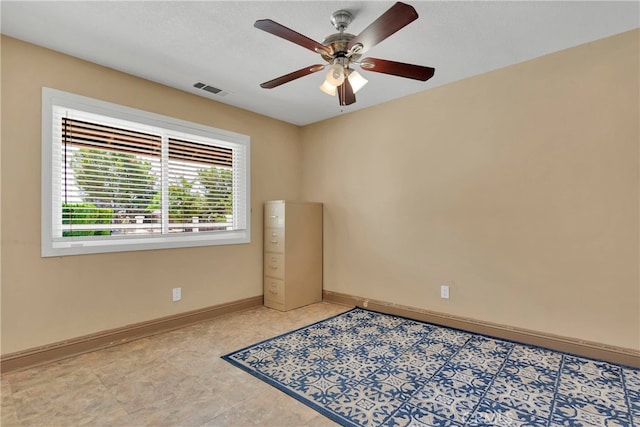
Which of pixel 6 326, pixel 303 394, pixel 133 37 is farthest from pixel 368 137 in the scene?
pixel 6 326

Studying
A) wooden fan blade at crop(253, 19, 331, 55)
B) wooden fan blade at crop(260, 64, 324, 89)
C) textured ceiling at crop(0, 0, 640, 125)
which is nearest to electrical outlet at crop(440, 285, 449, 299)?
textured ceiling at crop(0, 0, 640, 125)

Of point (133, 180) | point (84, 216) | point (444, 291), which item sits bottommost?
point (444, 291)

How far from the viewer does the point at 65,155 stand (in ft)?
8.64

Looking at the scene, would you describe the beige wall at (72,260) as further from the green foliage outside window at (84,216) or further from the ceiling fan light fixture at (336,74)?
the ceiling fan light fixture at (336,74)

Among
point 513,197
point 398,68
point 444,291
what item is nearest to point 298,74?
point 398,68

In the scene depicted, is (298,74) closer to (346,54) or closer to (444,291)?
(346,54)

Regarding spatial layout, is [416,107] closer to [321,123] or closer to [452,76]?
[452,76]

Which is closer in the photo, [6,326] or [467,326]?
[6,326]

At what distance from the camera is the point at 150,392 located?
2.06m

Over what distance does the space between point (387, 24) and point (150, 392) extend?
258 cm

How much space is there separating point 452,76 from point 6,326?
4.16 m

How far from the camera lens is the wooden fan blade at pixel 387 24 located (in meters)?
1.54

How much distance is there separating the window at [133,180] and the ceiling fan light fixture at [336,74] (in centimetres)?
196

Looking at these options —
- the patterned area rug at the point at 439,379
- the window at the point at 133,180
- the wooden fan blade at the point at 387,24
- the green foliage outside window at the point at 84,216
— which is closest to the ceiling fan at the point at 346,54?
the wooden fan blade at the point at 387,24
